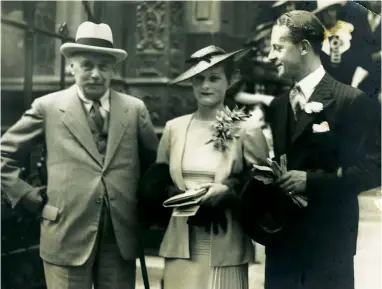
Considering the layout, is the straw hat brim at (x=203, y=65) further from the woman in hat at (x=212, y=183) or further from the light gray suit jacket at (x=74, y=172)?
the light gray suit jacket at (x=74, y=172)

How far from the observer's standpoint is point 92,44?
87.6 inches

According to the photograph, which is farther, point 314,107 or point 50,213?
point 50,213

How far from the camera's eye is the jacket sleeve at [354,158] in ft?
6.72

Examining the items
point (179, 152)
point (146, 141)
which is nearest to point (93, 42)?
point (146, 141)

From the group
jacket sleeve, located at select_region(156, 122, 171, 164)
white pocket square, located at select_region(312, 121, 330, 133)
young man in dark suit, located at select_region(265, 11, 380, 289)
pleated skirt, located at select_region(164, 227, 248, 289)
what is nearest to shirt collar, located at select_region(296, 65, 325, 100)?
young man in dark suit, located at select_region(265, 11, 380, 289)

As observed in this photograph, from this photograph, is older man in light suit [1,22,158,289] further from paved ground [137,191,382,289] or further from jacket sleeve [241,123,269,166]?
paved ground [137,191,382,289]

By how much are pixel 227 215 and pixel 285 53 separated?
2.45ft

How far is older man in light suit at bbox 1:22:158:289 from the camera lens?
2186mm

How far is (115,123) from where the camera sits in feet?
7.34

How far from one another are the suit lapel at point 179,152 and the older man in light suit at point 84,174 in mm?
229

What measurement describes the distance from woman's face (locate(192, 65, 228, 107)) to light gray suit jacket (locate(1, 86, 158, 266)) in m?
0.37

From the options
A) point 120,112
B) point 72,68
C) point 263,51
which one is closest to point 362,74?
point 263,51

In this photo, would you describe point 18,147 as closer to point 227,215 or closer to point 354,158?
point 227,215

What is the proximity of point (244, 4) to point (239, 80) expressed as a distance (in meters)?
0.38
